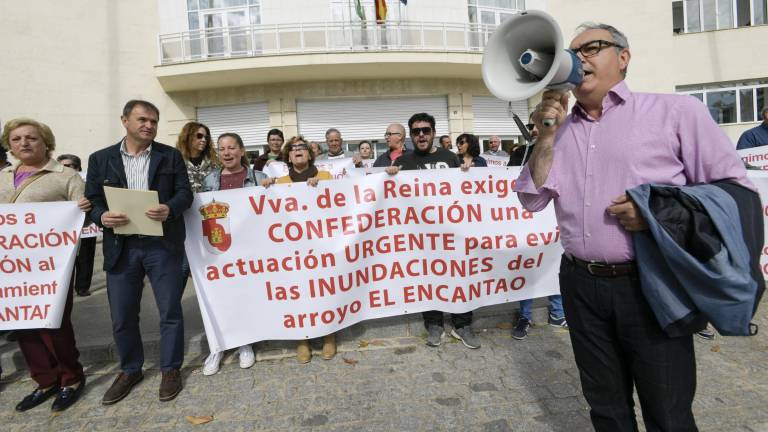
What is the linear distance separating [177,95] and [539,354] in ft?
44.8

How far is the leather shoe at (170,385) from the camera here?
3.02m

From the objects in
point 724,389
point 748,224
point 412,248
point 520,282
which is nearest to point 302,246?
point 412,248

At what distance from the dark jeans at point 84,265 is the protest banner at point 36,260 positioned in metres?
2.63

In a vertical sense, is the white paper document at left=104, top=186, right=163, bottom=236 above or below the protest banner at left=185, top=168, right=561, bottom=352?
above

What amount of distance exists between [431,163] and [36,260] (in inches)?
127

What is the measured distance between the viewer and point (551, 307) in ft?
13.3

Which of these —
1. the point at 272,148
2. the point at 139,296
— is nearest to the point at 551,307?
the point at 139,296

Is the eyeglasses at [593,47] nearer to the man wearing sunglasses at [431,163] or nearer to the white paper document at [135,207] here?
the man wearing sunglasses at [431,163]

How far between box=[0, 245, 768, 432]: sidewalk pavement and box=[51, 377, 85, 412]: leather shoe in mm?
52

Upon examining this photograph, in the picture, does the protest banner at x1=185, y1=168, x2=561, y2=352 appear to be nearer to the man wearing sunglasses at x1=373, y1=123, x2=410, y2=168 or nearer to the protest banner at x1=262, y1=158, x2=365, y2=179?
the man wearing sunglasses at x1=373, y1=123, x2=410, y2=168

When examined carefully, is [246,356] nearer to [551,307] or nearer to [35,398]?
[35,398]

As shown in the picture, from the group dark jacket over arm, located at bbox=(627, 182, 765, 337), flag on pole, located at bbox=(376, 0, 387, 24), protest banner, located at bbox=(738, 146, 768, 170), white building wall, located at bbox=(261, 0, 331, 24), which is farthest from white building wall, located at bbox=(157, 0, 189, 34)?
dark jacket over arm, located at bbox=(627, 182, 765, 337)

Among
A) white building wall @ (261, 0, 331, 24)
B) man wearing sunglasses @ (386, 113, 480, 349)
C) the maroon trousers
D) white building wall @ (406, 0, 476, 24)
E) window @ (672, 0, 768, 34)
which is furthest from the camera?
window @ (672, 0, 768, 34)

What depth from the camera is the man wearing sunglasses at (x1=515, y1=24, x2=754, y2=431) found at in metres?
1.49
